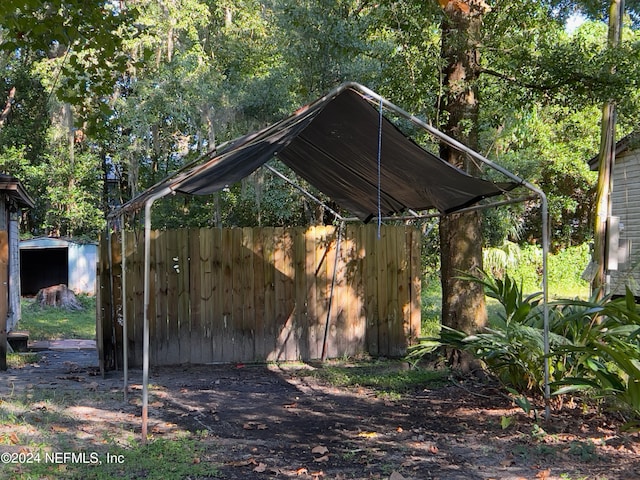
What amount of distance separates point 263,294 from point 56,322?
26.5 ft

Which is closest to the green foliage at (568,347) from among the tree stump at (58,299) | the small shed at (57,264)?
the tree stump at (58,299)

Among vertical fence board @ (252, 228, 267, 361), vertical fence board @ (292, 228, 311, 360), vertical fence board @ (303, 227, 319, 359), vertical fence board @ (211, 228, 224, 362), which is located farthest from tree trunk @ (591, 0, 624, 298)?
vertical fence board @ (211, 228, 224, 362)

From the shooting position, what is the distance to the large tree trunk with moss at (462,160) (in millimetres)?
6363

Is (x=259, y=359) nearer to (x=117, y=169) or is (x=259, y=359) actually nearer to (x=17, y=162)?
(x=17, y=162)

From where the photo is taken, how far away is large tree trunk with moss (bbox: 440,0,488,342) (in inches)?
251

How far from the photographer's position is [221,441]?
4438 mm

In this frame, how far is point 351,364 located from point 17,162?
17.5 metres

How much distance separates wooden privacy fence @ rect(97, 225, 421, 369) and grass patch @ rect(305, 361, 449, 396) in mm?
562

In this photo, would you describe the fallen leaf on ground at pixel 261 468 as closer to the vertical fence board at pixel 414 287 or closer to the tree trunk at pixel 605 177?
the vertical fence board at pixel 414 287

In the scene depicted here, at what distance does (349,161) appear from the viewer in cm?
607

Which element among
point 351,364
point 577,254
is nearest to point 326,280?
point 351,364

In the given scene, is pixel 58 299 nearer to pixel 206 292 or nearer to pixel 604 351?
pixel 206 292

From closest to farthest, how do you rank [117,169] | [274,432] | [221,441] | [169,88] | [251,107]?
[221,441]
[274,432]
[251,107]
[169,88]
[117,169]

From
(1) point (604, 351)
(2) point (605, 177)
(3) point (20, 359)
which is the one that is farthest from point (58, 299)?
(1) point (604, 351)
